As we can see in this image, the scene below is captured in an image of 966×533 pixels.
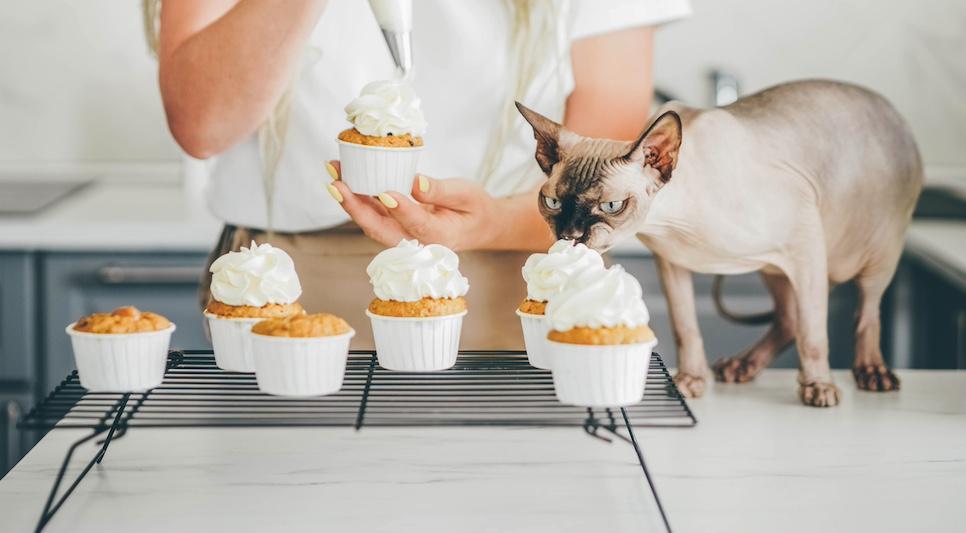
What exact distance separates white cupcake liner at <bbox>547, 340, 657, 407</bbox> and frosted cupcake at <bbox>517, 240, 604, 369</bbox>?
6 cm

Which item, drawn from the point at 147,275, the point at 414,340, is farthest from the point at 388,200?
the point at 147,275

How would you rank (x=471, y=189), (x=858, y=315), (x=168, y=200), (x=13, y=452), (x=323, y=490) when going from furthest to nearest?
1. (x=168, y=200)
2. (x=13, y=452)
3. (x=858, y=315)
4. (x=471, y=189)
5. (x=323, y=490)

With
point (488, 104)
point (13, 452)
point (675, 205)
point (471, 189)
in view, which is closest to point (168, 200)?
point (13, 452)

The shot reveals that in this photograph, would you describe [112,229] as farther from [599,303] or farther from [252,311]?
[599,303]

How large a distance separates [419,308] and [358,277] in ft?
1.05

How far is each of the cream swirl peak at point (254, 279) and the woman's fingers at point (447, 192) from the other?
17cm

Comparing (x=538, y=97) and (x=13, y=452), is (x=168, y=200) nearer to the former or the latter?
(x=13, y=452)

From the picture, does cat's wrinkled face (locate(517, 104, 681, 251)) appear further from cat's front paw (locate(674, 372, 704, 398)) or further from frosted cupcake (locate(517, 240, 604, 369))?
cat's front paw (locate(674, 372, 704, 398))

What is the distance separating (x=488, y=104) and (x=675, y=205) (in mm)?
354

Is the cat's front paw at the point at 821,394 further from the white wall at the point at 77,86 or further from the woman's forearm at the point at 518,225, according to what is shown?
the white wall at the point at 77,86

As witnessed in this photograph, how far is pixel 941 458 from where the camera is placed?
3.85 feet

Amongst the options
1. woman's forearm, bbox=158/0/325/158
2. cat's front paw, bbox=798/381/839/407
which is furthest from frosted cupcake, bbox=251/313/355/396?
cat's front paw, bbox=798/381/839/407

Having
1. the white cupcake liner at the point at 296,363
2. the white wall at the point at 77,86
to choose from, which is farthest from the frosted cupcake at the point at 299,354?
the white wall at the point at 77,86

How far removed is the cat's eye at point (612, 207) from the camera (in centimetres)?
111
